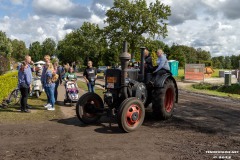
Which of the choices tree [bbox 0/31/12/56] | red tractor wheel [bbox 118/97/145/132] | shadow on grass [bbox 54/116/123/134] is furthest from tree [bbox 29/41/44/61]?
red tractor wheel [bbox 118/97/145/132]

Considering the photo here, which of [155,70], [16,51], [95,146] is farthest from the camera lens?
[16,51]

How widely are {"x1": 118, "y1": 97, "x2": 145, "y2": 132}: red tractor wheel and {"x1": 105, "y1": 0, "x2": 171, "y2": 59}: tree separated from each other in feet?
99.1

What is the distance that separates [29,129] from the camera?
7.52 m

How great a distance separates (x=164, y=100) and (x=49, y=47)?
3919 inches

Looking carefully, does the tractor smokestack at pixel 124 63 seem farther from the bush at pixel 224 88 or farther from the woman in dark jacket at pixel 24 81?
the bush at pixel 224 88

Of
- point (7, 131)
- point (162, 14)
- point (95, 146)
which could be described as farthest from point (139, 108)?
point (162, 14)

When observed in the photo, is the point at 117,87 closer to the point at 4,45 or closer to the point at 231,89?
the point at 231,89

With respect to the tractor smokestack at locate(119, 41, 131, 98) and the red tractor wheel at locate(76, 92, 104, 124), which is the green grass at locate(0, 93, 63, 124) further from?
the tractor smokestack at locate(119, 41, 131, 98)

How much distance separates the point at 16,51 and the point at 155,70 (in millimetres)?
107021

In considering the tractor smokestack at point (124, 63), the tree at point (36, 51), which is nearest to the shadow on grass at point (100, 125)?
the tractor smokestack at point (124, 63)

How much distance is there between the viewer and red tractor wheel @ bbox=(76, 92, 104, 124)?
7.89 metres

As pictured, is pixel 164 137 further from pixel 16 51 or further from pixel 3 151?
pixel 16 51

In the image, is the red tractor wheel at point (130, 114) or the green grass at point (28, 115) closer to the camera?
the red tractor wheel at point (130, 114)

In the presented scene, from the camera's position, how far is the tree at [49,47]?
10276 centimetres
